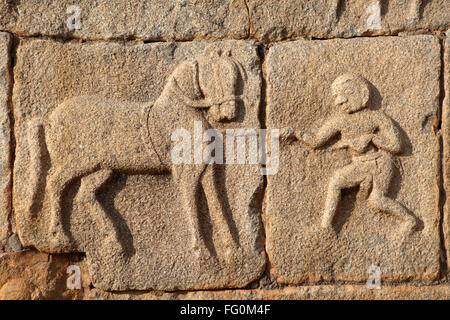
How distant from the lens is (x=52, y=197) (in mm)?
3203

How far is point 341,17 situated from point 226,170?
116 cm

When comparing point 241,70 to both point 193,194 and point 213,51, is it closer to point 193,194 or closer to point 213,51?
point 213,51

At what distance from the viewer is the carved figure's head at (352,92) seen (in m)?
3.20

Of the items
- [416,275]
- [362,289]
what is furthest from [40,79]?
[416,275]

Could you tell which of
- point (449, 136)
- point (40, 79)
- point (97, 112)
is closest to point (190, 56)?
point (97, 112)

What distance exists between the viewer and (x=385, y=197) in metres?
3.20

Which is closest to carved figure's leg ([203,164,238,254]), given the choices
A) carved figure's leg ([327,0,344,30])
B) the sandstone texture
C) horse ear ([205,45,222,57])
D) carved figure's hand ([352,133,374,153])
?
horse ear ([205,45,222,57])

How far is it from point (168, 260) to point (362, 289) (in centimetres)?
115

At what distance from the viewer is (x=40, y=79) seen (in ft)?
10.7

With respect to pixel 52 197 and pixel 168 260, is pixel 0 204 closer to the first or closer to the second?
pixel 52 197

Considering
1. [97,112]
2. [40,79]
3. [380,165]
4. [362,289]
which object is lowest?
→ [362,289]

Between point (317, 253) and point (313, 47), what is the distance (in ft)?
3.99

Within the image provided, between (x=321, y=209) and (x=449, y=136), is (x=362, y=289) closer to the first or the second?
(x=321, y=209)

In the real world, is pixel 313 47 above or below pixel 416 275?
above
